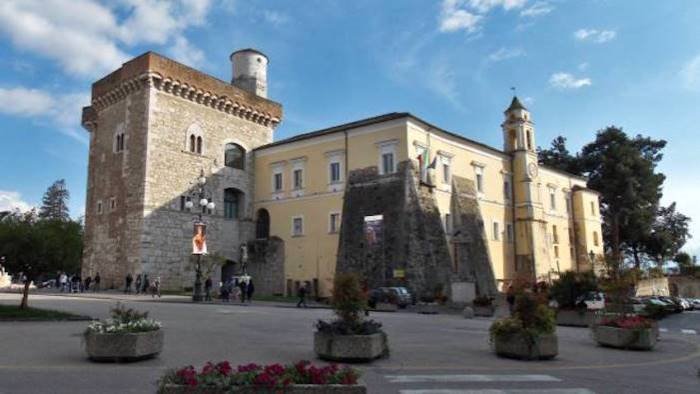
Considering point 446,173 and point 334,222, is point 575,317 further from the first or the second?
point 334,222

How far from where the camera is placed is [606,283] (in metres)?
19.0

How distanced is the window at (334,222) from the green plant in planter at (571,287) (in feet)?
70.2

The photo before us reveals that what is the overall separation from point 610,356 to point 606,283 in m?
7.80

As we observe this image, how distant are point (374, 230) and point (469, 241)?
762 centimetres

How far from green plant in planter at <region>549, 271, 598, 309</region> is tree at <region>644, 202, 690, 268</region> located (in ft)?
152

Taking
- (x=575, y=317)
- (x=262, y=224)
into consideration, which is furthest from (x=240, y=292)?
(x=575, y=317)

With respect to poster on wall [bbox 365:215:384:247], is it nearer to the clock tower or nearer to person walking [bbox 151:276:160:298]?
person walking [bbox 151:276:160:298]

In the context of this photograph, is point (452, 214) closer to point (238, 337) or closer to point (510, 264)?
point (510, 264)

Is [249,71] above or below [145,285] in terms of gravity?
above

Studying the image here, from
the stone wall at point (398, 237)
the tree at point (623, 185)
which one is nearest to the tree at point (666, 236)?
the tree at point (623, 185)

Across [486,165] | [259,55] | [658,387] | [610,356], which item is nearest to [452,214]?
[486,165]

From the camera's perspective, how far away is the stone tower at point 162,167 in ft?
125

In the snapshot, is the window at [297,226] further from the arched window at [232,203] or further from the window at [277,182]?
the arched window at [232,203]

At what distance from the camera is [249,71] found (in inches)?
1918
